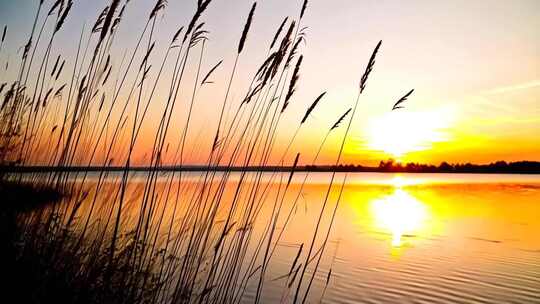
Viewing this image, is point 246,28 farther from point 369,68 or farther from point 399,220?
point 399,220

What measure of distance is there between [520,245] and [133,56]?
1118 cm

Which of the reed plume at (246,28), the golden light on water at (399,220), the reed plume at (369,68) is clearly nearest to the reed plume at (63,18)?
the reed plume at (246,28)

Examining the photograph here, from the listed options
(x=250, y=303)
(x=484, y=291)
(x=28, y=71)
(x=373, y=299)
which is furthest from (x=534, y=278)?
(x=28, y=71)

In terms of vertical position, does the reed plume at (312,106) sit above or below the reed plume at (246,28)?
below

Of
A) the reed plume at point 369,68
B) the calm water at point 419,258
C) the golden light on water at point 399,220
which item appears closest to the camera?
the reed plume at point 369,68

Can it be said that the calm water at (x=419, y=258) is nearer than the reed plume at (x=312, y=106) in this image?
No

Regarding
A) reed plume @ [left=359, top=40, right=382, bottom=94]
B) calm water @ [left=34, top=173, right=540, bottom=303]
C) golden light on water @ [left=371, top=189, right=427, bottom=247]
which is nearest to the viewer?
reed plume @ [left=359, top=40, right=382, bottom=94]

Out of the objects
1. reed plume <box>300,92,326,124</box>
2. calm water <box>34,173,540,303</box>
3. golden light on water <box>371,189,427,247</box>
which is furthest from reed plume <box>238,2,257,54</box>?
golden light on water <box>371,189,427,247</box>

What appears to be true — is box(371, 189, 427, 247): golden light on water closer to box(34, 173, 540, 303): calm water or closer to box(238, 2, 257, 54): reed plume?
box(34, 173, 540, 303): calm water

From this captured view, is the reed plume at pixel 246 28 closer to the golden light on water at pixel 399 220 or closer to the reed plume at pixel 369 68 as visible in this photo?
the reed plume at pixel 369 68

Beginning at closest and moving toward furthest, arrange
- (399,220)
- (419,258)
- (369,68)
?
(369,68)
(419,258)
(399,220)

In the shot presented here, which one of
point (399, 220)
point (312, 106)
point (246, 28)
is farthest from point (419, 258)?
point (246, 28)

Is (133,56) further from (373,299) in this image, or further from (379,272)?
(379,272)

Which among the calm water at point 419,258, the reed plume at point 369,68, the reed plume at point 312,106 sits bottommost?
the calm water at point 419,258
